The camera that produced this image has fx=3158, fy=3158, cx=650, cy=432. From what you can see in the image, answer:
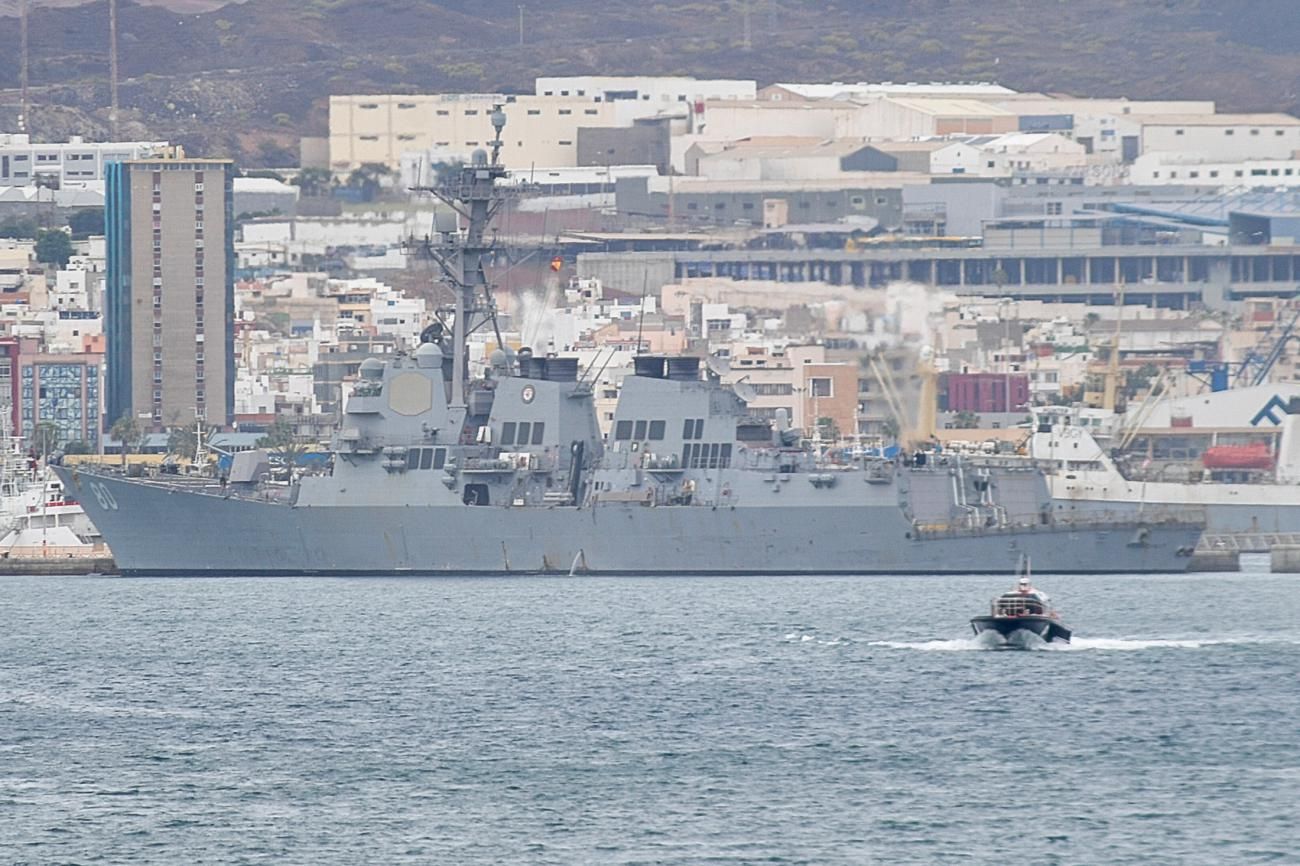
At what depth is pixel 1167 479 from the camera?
218 feet

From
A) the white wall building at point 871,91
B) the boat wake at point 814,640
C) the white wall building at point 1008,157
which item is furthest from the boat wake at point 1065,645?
the white wall building at point 871,91

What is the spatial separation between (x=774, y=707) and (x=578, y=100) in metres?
92.7

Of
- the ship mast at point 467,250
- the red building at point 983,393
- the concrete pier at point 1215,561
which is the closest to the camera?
the ship mast at point 467,250

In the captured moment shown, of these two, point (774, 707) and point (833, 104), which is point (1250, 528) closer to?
point (774, 707)

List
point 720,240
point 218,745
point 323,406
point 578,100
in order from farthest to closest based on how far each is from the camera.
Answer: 1. point 578,100
2. point 720,240
3. point 323,406
4. point 218,745

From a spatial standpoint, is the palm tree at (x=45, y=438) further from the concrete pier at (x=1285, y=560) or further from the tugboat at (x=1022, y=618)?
the tugboat at (x=1022, y=618)

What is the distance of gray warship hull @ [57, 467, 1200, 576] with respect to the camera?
5025 centimetres

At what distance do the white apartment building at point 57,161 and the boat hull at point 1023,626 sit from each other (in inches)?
3215

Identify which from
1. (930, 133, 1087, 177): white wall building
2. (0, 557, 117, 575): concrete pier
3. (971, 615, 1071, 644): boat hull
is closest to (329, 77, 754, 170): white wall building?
(930, 133, 1087, 177): white wall building

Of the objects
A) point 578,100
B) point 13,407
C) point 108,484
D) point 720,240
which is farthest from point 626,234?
point 108,484

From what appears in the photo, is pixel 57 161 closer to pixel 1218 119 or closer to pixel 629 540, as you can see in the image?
pixel 1218 119

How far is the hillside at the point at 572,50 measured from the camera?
126 m

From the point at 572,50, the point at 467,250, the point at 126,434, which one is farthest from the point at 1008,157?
the point at 467,250

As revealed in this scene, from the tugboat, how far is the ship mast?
47.1 feet
